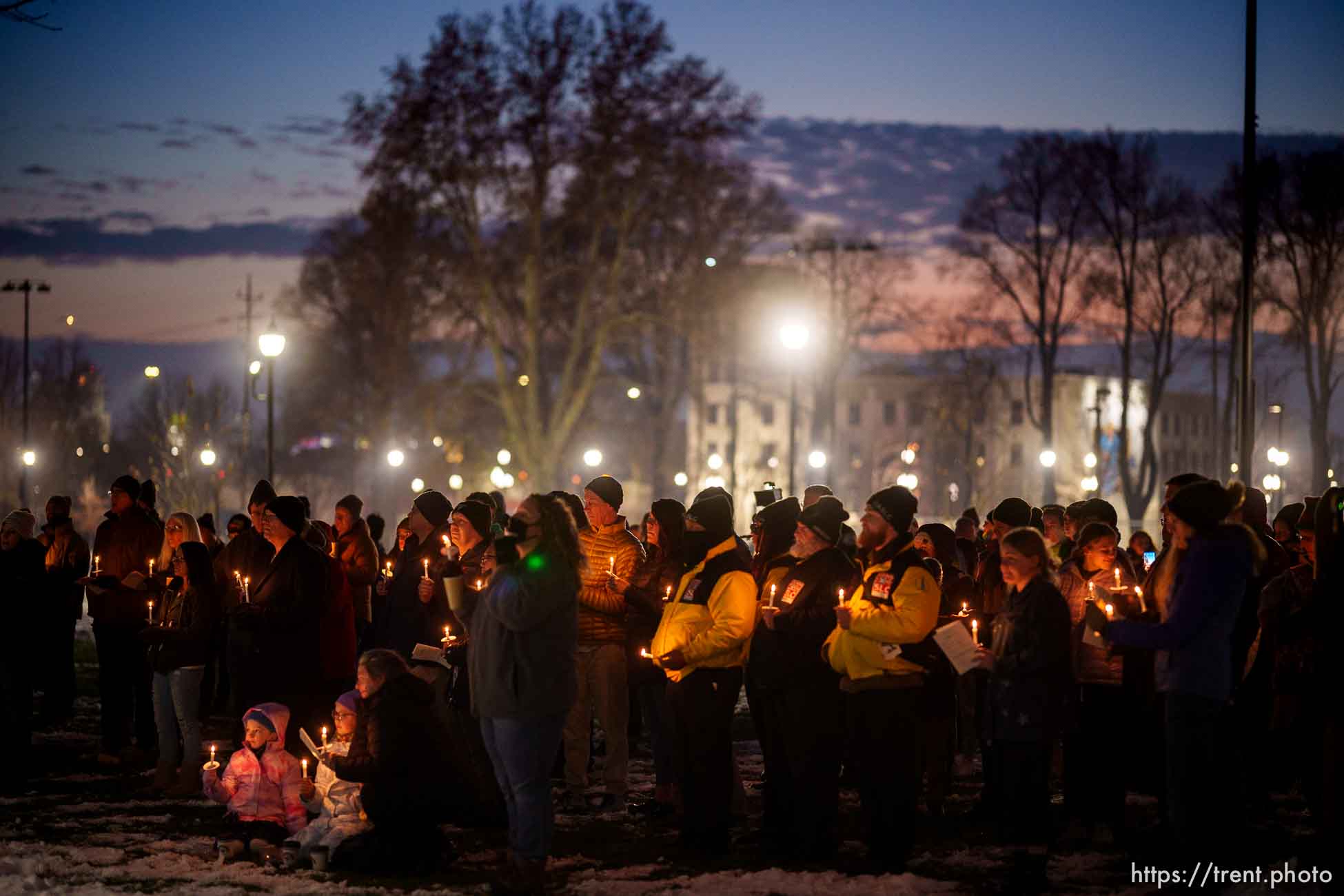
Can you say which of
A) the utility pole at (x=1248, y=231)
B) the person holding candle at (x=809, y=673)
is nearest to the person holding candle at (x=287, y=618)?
the person holding candle at (x=809, y=673)

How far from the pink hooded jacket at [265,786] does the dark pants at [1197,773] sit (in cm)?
507

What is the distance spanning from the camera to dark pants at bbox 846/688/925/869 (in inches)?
346

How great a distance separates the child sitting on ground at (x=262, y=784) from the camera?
9.64m

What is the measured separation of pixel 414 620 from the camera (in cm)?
1207

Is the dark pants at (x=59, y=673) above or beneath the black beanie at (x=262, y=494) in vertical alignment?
beneath

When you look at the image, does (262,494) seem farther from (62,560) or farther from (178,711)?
(62,560)

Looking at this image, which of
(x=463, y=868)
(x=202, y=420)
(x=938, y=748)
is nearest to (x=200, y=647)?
(x=463, y=868)

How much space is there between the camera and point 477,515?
9.73 meters

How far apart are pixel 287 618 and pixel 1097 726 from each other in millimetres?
5236

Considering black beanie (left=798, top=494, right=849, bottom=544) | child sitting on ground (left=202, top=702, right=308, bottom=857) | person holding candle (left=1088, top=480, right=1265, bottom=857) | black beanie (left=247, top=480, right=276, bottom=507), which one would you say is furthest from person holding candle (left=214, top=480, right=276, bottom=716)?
person holding candle (left=1088, top=480, right=1265, bottom=857)

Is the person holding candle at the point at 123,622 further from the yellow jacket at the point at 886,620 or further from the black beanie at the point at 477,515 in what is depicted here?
the yellow jacket at the point at 886,620

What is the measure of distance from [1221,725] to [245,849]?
18.2ft

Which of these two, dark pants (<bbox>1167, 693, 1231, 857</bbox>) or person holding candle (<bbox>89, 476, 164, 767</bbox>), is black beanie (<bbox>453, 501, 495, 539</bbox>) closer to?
person holding candle (<bbox>89, 476, 164, 767</bbox>)

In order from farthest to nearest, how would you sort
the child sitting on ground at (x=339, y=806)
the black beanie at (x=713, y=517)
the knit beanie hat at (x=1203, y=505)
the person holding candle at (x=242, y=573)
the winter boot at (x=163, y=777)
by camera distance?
1. the winter boot at (x=163, y=777)
2. the person holding candle at (x=242, y=573)
3. the black beanie at (x=713, y=517)
4. the child sitting on ground at (x=339, y=806)
5. the knit beanie hat at (x=1203, y=505)
